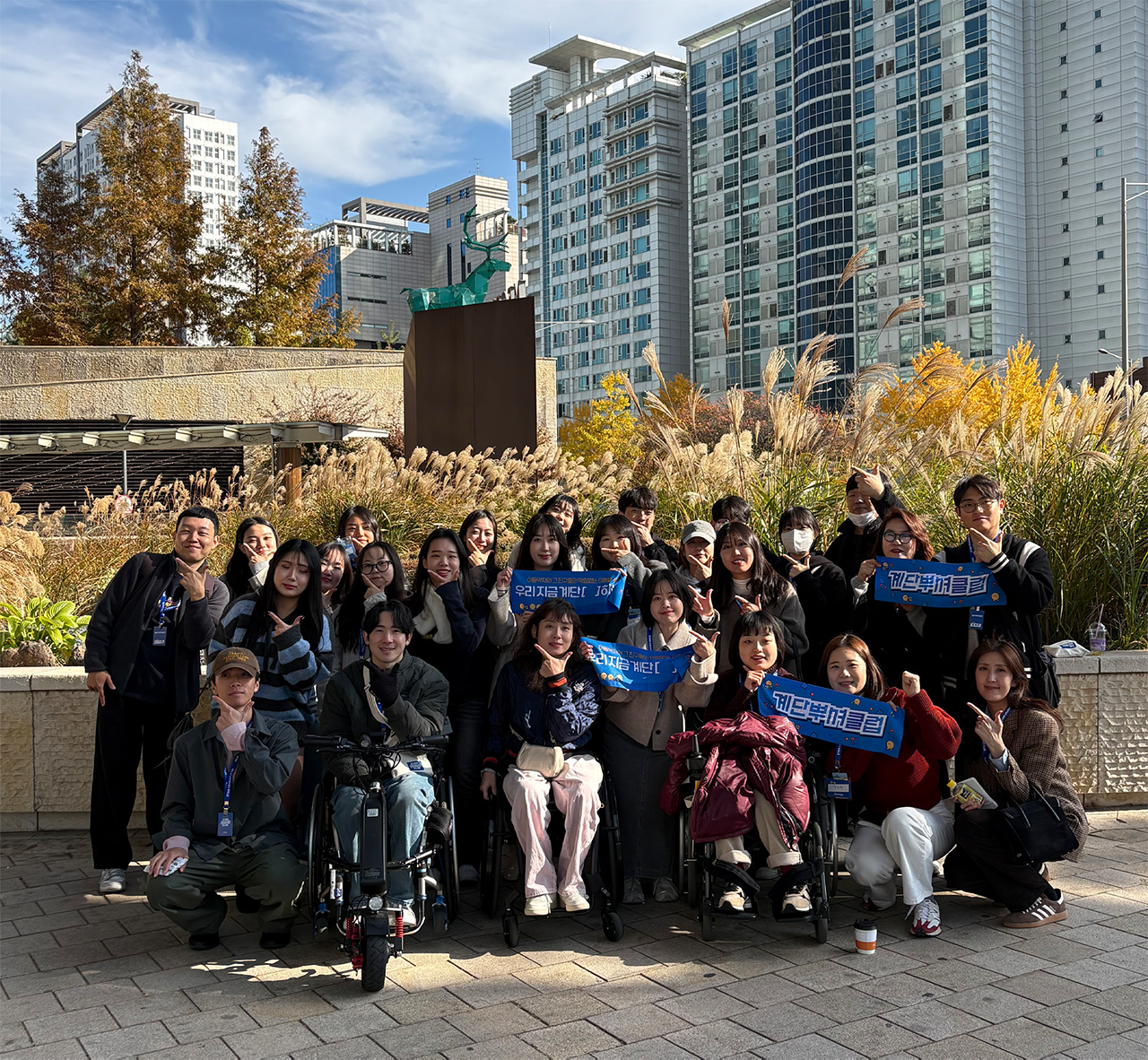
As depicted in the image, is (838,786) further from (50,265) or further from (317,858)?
(50,265)

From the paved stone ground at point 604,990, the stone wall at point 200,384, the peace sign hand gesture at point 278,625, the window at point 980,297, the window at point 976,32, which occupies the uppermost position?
the window at point 976,32

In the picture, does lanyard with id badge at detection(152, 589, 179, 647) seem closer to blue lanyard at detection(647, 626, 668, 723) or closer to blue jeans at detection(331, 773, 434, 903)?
blue jeans at detection(331, 773, 434, 903)

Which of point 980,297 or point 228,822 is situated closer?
point 228,822

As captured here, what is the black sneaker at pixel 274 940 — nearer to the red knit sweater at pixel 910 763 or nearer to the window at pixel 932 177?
the red knit sweater at pixel 910 763

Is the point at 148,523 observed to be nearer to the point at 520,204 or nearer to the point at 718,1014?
the point at 718,1014

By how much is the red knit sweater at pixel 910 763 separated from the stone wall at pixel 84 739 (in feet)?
6.16

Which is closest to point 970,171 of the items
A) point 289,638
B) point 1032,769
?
point 1032,769

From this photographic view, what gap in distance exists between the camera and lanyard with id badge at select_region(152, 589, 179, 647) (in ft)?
17.9

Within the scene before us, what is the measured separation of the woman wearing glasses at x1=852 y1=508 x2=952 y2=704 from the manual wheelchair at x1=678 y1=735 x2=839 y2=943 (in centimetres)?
106

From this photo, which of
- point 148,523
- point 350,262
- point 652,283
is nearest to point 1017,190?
point 652,283

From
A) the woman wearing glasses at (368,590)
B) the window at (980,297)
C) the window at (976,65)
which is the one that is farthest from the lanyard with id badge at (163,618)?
the window at (976,65)

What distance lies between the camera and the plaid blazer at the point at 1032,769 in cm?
476

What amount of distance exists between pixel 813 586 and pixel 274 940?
10.7 feet

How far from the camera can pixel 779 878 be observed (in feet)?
15.1
